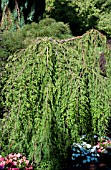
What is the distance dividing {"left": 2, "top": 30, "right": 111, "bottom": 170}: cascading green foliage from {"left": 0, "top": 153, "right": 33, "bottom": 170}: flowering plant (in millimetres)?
545

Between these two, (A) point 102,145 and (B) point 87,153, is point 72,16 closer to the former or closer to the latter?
(A) point 102,145

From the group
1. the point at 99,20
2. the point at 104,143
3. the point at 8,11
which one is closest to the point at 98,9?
the point at 99,20

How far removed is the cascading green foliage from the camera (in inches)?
88.8

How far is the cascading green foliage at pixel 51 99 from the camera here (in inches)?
88.8

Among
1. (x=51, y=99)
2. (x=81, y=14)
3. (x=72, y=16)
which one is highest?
(x=81, y=14)

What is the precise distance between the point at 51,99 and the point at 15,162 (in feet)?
3.46

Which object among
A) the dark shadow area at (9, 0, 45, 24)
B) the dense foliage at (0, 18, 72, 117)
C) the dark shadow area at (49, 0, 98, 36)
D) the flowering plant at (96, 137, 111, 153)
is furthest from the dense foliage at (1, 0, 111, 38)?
the flowering plant at (96, 137, 111, 153)

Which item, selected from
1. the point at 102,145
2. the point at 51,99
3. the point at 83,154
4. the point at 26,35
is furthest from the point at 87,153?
the point at 26,35

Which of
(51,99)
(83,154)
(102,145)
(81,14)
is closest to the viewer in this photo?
(51,99)

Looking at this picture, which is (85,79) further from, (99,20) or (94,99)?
(99,20)

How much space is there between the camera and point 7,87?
2393 millimetres

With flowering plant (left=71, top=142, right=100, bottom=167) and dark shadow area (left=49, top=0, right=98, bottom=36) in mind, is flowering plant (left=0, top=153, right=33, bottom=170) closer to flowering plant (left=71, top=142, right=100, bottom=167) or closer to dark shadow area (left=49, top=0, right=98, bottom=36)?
flowering plant (left=71, top=142, right=100, bottom=167)

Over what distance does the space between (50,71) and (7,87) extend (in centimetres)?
36

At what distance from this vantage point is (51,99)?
223 cm
